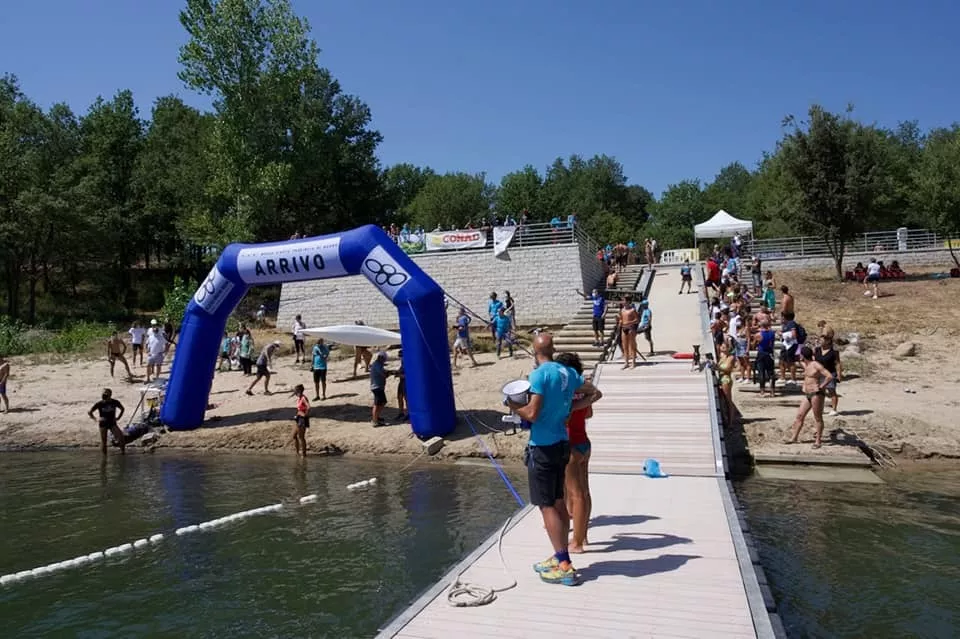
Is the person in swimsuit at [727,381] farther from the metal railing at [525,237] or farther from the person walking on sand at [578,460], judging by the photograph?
the metal railing at [525,237]

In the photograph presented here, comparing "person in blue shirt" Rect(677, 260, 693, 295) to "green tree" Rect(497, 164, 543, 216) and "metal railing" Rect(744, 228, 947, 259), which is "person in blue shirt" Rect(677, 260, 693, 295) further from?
"green tree" Rect(497, 164, 543, 216)

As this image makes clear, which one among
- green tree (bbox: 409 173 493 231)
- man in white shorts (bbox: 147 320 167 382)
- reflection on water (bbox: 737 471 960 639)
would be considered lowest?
reflection on water (bbox: 737 471 960 639)

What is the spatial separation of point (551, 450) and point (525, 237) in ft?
70.8

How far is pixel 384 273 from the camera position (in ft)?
50.1

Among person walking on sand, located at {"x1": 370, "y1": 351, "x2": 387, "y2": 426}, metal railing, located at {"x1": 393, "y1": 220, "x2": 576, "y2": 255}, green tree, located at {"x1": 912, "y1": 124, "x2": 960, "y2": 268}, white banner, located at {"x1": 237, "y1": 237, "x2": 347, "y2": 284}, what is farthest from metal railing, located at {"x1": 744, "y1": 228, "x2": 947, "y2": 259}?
white banner, located at {"x1": 237, "y1": 237, "x2": 347, "y2": 284}

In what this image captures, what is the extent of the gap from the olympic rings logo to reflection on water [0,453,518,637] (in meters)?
3.70

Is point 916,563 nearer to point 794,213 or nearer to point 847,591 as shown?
point 847,591

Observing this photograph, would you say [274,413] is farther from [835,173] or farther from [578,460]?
[835,173]

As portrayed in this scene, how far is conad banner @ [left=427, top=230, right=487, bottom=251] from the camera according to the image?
A: 1083 inches

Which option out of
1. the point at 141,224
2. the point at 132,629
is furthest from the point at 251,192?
the point at 132,629

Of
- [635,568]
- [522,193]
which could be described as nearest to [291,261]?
[635,568]

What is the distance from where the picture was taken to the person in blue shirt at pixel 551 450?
6152 mm

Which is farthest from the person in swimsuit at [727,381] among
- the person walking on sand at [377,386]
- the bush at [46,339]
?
the bush at [46,339]

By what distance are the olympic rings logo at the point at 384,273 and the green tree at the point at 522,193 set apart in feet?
152
